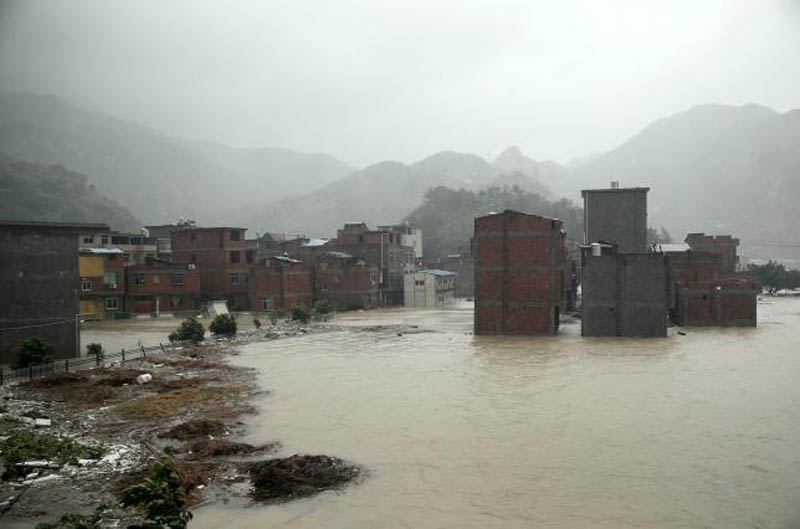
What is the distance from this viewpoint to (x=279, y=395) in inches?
831

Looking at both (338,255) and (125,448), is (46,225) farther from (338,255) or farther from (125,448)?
(338,255)

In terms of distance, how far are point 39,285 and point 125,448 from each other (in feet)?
49.4

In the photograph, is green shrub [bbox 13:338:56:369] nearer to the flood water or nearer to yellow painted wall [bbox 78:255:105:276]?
the flood water

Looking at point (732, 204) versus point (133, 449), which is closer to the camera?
point (133, 449)

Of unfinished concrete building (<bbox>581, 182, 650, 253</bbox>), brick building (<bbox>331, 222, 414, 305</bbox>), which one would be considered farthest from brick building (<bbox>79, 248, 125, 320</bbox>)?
unfinished concrete building (<bbox>581, 182, 650, 253</bbox>)

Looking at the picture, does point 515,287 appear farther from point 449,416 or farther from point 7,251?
point 7,251

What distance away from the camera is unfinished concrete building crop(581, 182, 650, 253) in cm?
4566

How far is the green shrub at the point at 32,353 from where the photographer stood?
23.8 m

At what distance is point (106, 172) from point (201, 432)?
178419 millimetres

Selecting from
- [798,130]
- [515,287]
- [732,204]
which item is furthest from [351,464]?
[798,130]

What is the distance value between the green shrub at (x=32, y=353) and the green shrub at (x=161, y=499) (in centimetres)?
1802

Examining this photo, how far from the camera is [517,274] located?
3800 centimetres

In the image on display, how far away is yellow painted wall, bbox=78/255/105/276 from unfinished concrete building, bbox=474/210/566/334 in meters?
30.1

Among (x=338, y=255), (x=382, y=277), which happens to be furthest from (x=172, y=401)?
(x=382, y=277)
